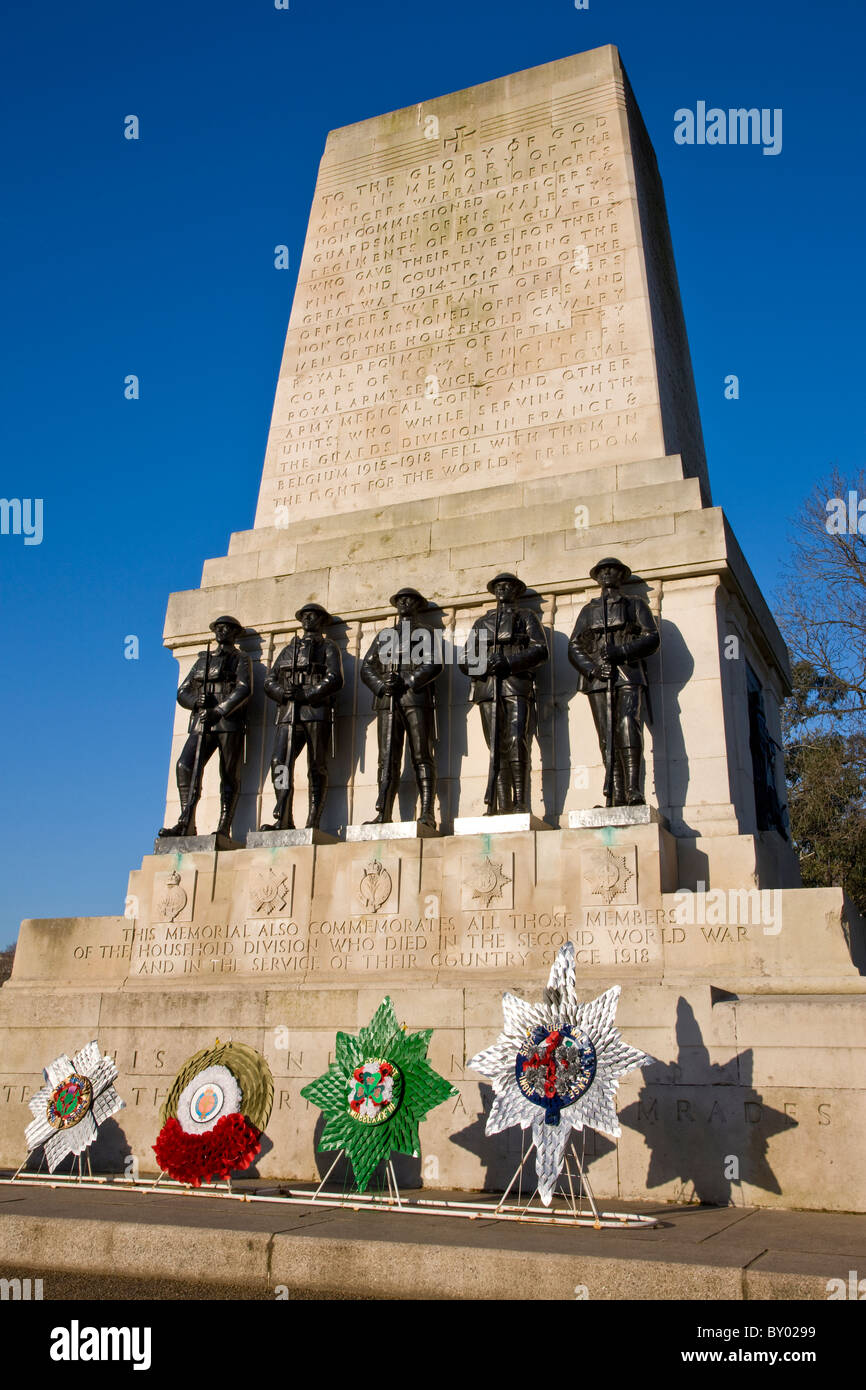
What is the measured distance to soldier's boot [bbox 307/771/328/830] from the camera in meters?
13.5

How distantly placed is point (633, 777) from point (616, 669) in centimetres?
123

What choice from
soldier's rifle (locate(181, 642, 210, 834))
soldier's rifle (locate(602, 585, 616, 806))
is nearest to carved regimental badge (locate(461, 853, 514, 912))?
soldier's rifle (locate(602, 585, 616, 806))

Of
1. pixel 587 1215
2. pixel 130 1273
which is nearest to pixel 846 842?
pixel 587 1215

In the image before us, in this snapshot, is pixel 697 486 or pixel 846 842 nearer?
pixel 697 486

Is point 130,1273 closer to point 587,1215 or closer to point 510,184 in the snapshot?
point 587,1215

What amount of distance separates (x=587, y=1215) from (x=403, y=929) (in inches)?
182

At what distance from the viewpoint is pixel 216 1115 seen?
907 centimetres

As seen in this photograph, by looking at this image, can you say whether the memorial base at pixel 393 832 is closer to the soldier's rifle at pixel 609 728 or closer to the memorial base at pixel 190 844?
the memorial base at pixel 190 844

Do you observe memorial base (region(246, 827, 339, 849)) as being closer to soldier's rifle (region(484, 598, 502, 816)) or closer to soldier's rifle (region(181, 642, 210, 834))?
soldier's rifle (region(181, 642, 210, 834))

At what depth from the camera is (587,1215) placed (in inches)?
303

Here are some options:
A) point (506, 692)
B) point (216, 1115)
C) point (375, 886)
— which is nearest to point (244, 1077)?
point (216, 1115)

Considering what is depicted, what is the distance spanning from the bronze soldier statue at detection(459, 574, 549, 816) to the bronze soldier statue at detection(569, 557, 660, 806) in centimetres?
56

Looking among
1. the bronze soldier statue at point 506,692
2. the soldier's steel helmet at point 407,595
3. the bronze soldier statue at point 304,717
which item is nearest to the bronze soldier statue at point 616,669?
the bronze soldier statue at point 506,692

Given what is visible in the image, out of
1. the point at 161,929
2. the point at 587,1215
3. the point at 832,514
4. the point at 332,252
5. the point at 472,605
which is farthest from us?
the point at 832,514
